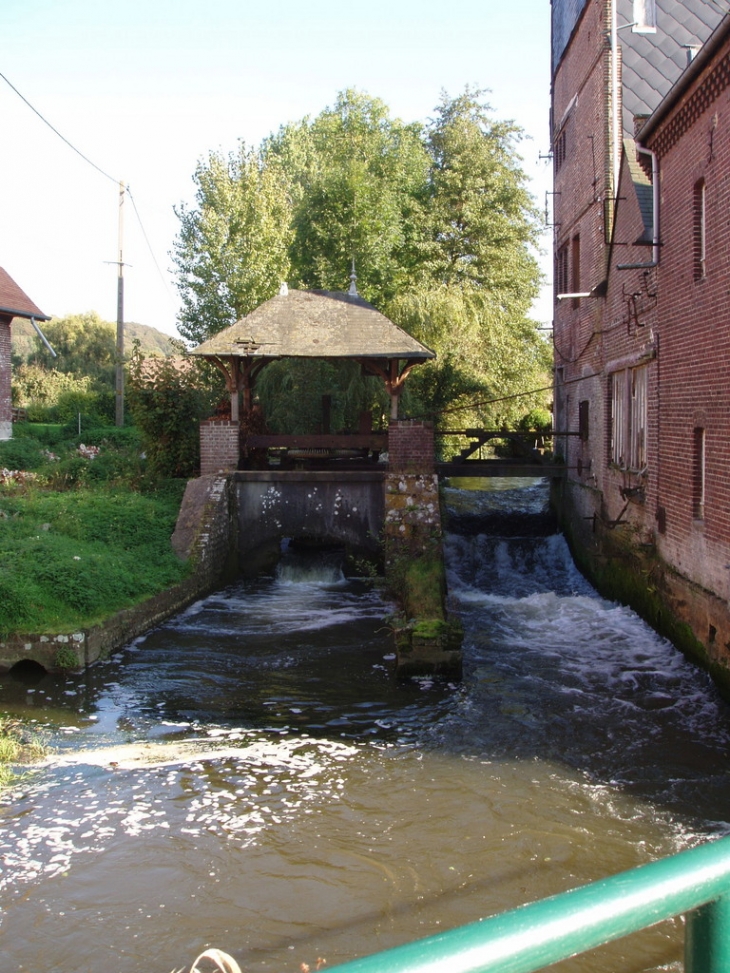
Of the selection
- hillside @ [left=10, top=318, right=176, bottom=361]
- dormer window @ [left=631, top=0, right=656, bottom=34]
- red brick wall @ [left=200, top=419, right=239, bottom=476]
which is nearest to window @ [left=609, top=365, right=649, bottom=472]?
dormer window @ [left=631, top=0, right=656, bottom=34]

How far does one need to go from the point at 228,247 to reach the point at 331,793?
69.3ft

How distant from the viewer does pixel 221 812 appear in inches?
266

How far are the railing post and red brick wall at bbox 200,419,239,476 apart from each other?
15.7m

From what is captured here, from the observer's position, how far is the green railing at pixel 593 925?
38.1 inches

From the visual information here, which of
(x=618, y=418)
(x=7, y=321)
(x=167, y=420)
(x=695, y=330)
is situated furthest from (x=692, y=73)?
(x=7, y=321)

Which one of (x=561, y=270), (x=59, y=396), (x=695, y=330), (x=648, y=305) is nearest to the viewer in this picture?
(x=695, y=330)

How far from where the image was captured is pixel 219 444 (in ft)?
54.1

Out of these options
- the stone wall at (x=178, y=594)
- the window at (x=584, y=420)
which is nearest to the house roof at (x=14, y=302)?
the stone wall at (x=178, y=594)

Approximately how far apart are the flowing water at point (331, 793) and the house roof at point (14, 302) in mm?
16004

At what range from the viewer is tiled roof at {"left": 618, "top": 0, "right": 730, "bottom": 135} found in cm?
1538

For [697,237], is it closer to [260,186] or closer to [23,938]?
[23,938]

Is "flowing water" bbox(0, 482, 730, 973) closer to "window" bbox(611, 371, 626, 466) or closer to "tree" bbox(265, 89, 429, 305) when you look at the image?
"window" bbox(611, 371, 626, 466)

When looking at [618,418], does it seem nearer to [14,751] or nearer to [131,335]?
[14,751]

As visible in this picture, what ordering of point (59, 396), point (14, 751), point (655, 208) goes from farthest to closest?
1. point (59, 396)
2. point (655, 208)
3. point (14, 751)
